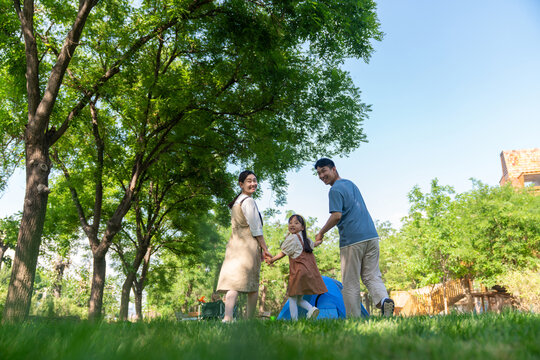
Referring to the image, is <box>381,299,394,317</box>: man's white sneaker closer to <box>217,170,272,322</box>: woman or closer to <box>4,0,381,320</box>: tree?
<box>217,170,272,322</box>: woman

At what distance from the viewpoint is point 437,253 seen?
80.5 ft

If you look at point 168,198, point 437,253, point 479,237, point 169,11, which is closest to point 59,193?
point 168,198

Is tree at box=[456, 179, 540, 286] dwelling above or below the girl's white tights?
above

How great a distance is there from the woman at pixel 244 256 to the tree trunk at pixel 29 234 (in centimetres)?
478

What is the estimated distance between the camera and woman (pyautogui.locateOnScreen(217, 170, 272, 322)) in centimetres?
509

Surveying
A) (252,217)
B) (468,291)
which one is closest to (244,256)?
(252,217)

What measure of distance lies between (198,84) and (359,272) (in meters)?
8.41

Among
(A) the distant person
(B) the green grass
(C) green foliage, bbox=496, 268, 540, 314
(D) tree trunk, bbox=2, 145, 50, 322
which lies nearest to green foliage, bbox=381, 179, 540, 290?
(C) green foliage, bbox=496, 268, 540, 314

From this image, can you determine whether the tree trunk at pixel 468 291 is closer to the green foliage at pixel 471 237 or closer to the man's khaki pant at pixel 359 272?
the green foliage at pixel 471 237

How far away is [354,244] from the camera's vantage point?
17.9 ft

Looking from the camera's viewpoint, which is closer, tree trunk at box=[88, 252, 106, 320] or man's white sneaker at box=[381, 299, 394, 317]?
man's white sneaker at box=[381, 299, 394, 317]

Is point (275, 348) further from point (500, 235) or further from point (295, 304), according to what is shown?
point (500, 235)

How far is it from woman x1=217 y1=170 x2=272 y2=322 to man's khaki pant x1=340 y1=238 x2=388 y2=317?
3.77 ft

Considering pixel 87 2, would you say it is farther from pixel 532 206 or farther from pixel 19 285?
pixel 532 206
